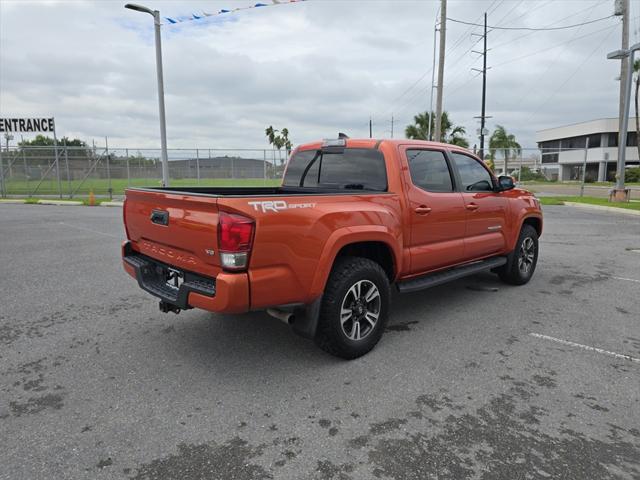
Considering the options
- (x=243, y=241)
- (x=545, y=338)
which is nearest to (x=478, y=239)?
(x=545, y=338)

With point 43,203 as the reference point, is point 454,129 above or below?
above

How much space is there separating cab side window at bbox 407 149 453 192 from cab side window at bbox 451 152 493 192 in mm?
258

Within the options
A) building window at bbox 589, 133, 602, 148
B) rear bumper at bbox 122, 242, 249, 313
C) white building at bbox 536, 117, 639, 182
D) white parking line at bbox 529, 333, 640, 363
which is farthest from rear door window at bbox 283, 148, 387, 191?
building window at bbox 589, 133, 602, 148

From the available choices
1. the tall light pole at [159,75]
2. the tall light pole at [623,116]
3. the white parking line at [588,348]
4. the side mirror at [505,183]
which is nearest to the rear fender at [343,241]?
the white parking line at [588,348]

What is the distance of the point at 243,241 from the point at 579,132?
229ft

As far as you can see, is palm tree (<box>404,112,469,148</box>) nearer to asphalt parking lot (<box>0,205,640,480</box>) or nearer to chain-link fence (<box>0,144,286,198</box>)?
chain-link fence (<box>0,144,286,198</box>)

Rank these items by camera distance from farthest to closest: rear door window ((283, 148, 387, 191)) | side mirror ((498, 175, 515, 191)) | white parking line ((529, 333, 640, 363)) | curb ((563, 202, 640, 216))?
curb ((563, 202, 640, 216)) < side mirror ((498, 175, 515, 191)) < rear door window ((283, 148, 387, 191)) < white parking line ((529, 333, 640, 363))

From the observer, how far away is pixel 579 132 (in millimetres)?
60969

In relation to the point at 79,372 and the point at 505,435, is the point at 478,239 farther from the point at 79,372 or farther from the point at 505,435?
the point at 79,372

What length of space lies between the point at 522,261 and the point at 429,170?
7.97ft

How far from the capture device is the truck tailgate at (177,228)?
3023 mm

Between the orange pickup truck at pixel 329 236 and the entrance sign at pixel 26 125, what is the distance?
25183 millimetres

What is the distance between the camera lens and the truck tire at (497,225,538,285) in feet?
19.3

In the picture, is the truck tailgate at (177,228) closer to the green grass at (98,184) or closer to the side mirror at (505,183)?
the side mirror at (505,183)
